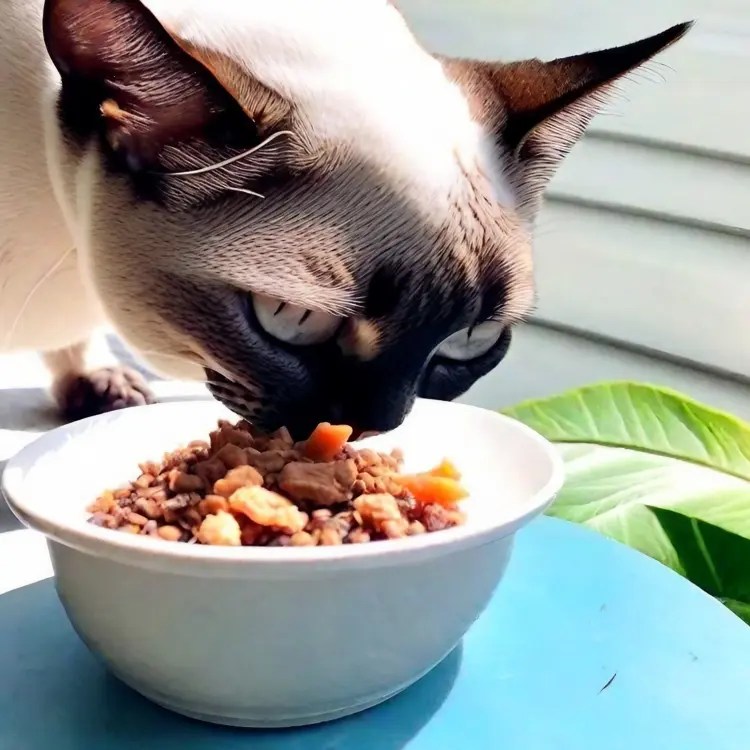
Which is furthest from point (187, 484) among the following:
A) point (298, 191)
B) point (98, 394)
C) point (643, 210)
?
point (643, 210)

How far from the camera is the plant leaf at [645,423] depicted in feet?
3.62

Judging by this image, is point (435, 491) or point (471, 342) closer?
point (435, 491)

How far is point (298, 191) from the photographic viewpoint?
724 millimetres

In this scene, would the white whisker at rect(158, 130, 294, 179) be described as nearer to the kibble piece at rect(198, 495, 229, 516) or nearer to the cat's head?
the cat's head

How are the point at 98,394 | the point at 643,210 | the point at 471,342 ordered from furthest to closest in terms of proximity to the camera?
the point at 643,210, the point at 98,394, the point at 471,342

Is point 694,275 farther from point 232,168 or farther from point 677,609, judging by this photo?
point 232,168

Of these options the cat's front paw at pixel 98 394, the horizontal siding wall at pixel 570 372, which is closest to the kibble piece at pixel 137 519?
the cat's front paw at pixel 98 394

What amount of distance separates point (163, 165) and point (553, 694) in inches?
19.2

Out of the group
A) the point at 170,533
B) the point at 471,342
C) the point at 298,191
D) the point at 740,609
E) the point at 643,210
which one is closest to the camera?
the point at 170,533

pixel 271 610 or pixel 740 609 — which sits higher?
pixel 271 610

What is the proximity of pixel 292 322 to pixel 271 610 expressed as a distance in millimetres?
270

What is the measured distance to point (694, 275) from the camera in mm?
1504

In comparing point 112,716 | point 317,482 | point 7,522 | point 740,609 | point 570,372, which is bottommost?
point 570,372

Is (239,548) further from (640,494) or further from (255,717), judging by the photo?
(640,494)
